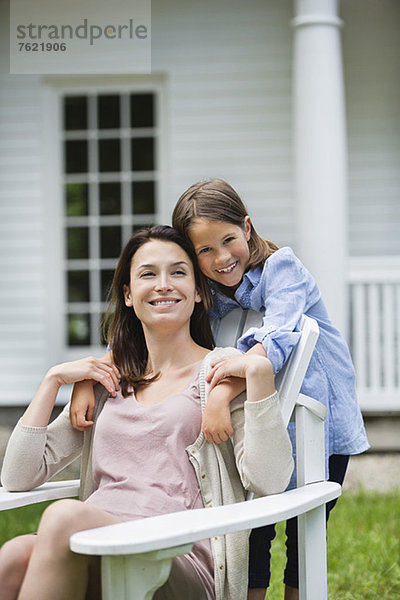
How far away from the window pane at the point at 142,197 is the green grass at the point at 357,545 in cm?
258

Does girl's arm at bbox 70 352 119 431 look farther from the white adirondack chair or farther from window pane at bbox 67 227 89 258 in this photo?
window pane at bbox 67 227 89 258

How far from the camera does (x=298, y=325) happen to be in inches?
87.0

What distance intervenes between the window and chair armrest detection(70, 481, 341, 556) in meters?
4.69

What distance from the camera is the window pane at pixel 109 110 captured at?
257 inches

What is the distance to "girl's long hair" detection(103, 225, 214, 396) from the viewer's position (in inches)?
90.7

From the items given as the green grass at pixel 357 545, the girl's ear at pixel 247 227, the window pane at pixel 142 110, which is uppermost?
the window pane at pixel 142 110

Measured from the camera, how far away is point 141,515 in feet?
6.56

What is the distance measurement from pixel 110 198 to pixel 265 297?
14.5 feet

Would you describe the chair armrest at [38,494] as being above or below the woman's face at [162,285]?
below

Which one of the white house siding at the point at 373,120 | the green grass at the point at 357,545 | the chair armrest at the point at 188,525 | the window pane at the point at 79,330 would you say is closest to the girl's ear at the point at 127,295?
the chair armrest at the point at 188,525

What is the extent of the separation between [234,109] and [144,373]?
4.39m

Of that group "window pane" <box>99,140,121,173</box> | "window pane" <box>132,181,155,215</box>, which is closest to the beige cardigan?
"window pane" <box>132,181,155,215</box>

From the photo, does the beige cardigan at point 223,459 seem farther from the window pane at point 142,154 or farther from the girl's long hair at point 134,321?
the window pane at point 142,154

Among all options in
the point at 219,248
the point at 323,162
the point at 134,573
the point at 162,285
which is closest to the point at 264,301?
the point at 219,248
